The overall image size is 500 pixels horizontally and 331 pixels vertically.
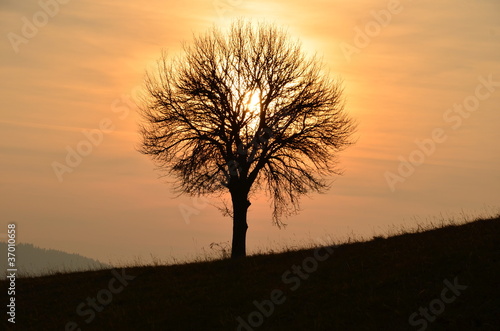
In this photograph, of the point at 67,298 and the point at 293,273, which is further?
the point at 67,298

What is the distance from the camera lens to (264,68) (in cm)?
3325

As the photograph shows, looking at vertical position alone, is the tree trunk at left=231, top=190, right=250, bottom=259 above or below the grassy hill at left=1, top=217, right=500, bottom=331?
above

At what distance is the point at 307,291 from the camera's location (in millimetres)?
20672

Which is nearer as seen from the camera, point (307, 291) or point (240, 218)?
point (307, 291)

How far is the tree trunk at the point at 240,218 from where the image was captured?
3269cm

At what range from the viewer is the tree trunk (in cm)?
3269

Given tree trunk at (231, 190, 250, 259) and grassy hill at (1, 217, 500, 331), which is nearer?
grassy hill at (1, 217, 500, 331)

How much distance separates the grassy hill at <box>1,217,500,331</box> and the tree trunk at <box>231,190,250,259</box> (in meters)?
4.54

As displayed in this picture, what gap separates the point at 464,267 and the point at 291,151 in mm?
15653

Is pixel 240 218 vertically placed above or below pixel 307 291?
above

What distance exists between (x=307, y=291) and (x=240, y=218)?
1263cm

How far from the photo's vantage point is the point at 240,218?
3297 cm

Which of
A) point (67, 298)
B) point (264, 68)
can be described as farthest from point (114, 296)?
point (264, 68)

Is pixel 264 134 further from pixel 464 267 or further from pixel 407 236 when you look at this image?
pixel 464 267
